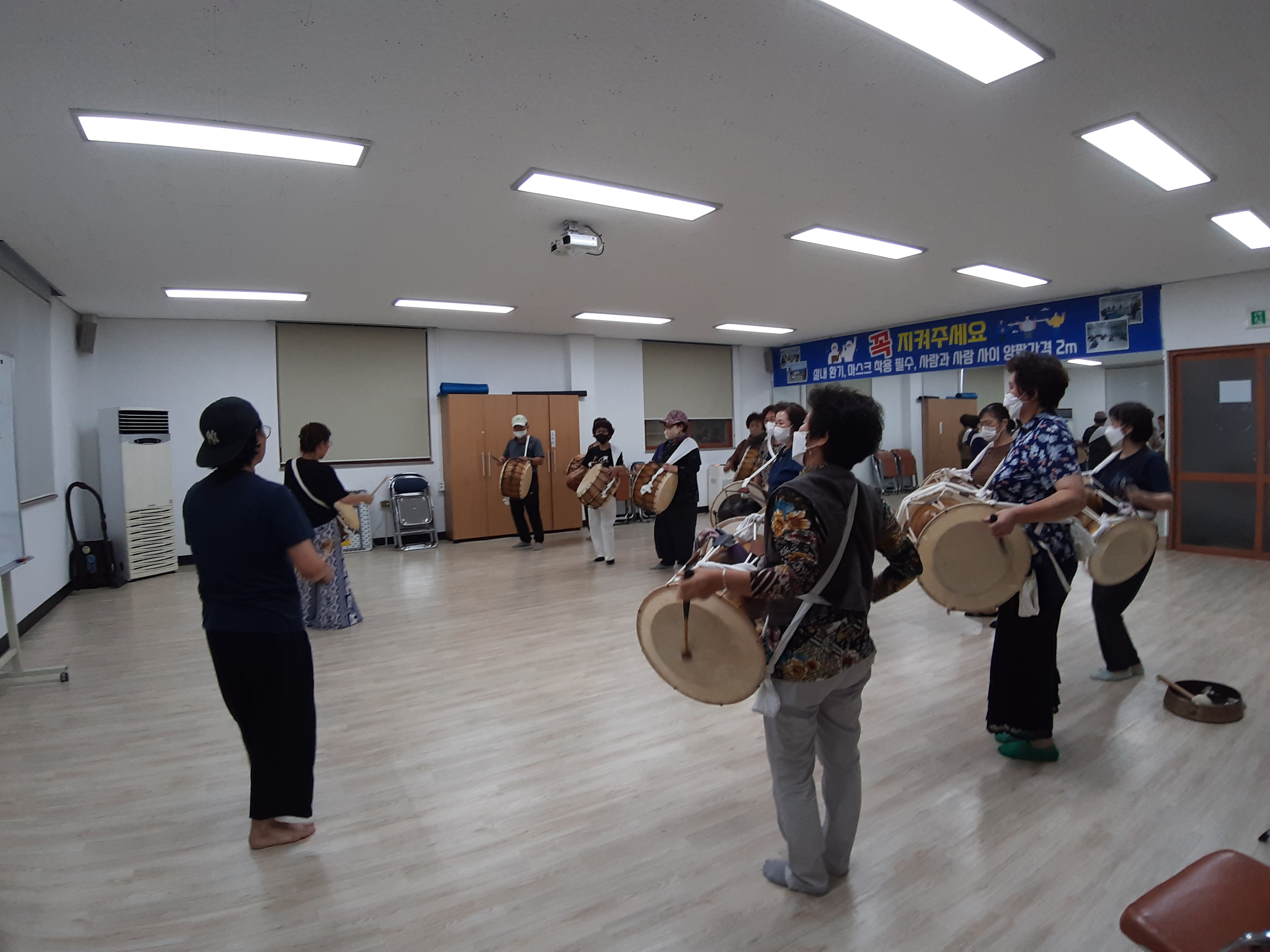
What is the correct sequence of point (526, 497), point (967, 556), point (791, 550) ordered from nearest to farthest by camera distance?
point (791, 550) → point (967, 556) → point (526, 497)

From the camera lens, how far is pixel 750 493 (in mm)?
4586

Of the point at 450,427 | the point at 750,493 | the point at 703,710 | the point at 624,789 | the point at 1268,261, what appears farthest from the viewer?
the point at 450,427

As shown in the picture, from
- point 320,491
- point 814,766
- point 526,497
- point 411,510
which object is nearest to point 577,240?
point 320,491

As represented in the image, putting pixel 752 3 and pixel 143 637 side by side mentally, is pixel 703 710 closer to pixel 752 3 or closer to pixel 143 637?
pixel 752 3

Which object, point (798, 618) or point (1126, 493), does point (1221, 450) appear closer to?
point (1126, 493)

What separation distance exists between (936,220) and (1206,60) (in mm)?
2175

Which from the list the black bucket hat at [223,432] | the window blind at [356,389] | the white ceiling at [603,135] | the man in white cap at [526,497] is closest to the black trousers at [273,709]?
the black bucket hat at [223,432]

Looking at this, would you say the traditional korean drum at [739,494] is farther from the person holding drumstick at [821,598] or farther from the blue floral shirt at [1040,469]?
the person holding drumstick at [821,598]

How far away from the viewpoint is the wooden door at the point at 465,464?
30.0 ft

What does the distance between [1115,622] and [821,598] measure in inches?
110

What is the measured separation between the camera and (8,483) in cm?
391

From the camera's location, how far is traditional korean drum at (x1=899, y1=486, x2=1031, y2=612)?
2.46 m

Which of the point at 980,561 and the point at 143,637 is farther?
the point at 143,637

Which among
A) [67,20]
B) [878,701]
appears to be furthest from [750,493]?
[67,20]
